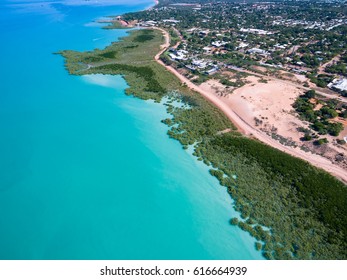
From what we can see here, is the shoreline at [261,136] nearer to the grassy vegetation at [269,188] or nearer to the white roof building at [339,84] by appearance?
the grassy vegetation at [269,188]

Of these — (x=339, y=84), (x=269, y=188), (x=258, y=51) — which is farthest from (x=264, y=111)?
(x=258, y=51)

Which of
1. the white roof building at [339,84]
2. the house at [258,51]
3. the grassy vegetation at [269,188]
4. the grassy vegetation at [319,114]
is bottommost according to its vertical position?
the grassy vegetation at [269,188]

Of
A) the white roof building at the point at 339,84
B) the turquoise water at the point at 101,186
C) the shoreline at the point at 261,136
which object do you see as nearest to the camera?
the turquoise water at the point at 101,186

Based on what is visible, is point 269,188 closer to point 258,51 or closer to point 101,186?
point 101,186

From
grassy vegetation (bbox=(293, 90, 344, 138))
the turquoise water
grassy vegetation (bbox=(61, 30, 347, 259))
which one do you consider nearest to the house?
grassy vegetation (bbox=(293, 90, 344, 138))

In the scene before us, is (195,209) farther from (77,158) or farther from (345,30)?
(345,30)

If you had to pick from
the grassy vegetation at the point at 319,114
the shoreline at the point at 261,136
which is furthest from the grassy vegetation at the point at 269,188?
the grassy vegetation at the point at 319,114

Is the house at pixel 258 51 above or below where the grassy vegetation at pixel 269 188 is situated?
above

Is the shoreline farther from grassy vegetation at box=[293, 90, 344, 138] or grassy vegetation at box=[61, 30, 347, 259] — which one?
grassy vegetation at box=[293, 90, 344, 138]
